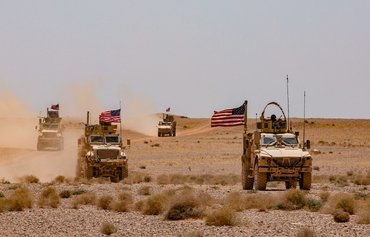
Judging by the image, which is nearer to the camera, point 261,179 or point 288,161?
point 288,161

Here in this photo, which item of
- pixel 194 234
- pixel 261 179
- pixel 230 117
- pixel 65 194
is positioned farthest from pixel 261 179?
pixel 194 234

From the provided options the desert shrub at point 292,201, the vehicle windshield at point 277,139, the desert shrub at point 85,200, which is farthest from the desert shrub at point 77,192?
the desert shrub at point 292,201

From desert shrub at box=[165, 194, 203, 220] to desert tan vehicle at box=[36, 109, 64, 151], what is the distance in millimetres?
59211

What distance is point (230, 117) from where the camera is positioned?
42812 mm

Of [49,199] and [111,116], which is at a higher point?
[111,116]

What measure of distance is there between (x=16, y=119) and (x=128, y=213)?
108m

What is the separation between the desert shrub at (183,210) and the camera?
85.1 feet

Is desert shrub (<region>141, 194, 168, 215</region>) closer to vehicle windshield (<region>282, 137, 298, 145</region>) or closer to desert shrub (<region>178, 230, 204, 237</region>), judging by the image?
desert shrub (<region>178, 230, 204, 237</region>)

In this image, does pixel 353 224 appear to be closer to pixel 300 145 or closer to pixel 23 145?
pixel 300 145

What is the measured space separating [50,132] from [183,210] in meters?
60.8

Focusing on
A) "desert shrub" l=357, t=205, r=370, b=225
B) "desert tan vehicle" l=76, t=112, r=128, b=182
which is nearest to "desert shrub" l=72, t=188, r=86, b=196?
"desert tan vehicle" l=76, t=112, r=128, b=182

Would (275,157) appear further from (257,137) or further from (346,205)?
(346,205)

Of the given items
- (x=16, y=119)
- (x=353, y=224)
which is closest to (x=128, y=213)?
(x=353, y=224)

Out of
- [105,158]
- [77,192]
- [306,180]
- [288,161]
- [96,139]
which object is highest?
[96,139]
